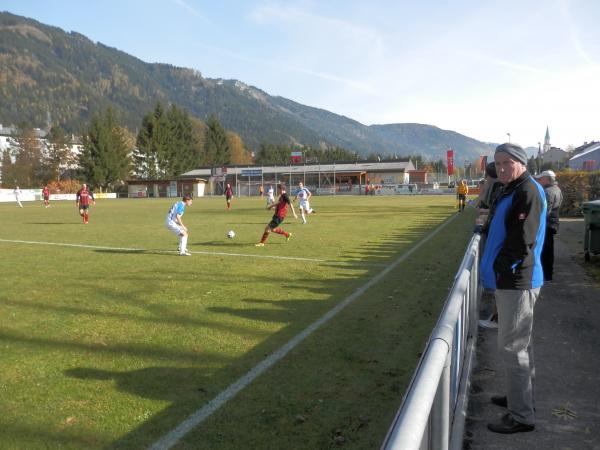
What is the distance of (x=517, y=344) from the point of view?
126 inches

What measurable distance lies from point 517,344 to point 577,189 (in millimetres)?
22748

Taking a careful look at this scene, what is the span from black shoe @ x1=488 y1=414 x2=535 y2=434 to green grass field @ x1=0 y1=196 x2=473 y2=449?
2.51 feet

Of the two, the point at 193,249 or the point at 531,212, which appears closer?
the point at 531,212

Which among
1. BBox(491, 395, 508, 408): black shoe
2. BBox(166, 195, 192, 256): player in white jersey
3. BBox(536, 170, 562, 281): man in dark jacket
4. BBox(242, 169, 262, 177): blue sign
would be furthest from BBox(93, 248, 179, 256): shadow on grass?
BBox(242, 169, 262, 177): blue sign

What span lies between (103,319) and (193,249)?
6738 mm

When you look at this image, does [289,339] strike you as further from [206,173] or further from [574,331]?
[206,173]

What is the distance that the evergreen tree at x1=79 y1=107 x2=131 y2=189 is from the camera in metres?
78.2

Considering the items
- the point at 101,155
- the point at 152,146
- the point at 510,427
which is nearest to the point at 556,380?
the point at 510,427

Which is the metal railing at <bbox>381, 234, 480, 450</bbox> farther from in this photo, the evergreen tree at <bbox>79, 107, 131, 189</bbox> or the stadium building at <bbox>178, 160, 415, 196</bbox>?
the evergreen tree at <bbox>79, 107, 131, 189</bbox>

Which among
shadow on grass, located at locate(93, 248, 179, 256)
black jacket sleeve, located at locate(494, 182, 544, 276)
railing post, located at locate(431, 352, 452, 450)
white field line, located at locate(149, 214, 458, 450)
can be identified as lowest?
white field line, located at locate(149, 214, 458, 450)

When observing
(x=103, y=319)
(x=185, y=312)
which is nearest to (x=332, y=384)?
(x=185, y=312)

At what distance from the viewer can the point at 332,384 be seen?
13.5 feet

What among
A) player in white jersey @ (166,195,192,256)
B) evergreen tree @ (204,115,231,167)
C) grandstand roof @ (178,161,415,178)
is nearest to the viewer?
player in white jersey @ (166,195,192,256)

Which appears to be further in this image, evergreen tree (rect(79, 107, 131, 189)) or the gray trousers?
evergreen tree (rect(79, 107, 131, 189))
